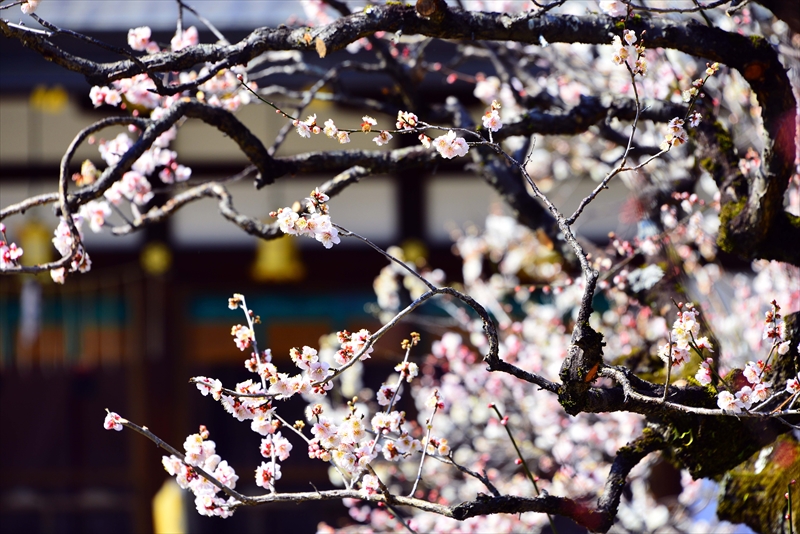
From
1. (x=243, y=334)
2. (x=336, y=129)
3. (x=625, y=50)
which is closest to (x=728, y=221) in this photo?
(x=625, y=50)

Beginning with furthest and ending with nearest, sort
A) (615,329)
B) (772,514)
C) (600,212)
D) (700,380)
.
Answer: (600,212)
(615,329)
(772,514)
(700,380)

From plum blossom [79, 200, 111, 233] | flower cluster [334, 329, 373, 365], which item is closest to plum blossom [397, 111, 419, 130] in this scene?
flower cluster [334, 329, 373, 365]

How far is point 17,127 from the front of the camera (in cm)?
695

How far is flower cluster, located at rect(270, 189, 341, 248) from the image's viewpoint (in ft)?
7.34

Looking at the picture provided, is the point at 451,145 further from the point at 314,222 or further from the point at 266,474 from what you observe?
the point at 266,474

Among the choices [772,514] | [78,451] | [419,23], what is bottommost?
[772,514]

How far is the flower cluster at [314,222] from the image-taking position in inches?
88.1

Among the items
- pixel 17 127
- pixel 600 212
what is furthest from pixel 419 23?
pixel 17 127

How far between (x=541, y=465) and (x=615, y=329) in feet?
2.86

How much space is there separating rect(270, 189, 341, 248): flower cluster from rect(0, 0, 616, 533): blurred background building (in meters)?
4.26

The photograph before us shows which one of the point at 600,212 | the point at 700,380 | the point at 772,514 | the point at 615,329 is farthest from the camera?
the point at 600,212

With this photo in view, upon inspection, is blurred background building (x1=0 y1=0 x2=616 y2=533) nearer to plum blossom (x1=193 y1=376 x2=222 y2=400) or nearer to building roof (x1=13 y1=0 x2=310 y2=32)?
building roof (x1=13 y1=0 x2=310 y2=32)

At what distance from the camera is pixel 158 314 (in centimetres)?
689

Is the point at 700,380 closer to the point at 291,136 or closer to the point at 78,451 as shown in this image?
the point at 291,136
